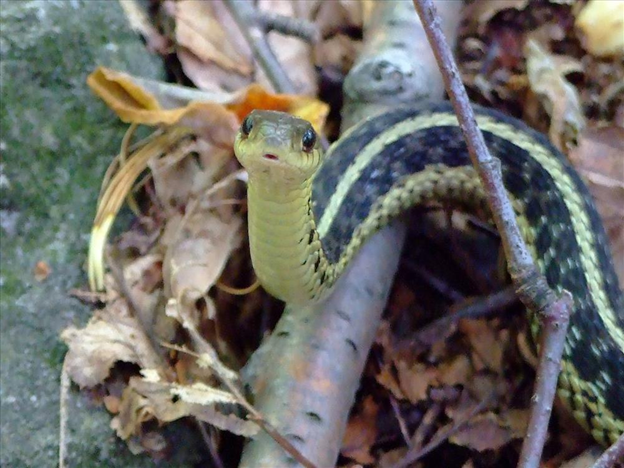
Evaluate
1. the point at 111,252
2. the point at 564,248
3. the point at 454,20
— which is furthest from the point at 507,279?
the point at 111,252

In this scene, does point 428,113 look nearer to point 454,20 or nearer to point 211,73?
point 454,20

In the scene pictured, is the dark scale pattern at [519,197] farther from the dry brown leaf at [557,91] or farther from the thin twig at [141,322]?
the thin twig at [141,322]

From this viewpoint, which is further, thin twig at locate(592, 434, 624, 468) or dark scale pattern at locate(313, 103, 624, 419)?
dark scale pattern at locate(313, 103, 624, 419)

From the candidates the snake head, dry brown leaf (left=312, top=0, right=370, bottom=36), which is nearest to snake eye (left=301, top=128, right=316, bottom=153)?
the snake head

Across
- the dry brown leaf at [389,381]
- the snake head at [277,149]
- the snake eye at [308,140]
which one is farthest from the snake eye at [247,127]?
the dry brown leaf at [389,381]

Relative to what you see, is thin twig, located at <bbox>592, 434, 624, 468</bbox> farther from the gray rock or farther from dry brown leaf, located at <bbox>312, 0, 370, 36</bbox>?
dry brown leaf, located at <bbox>312, 0, 370, 36</bbox>

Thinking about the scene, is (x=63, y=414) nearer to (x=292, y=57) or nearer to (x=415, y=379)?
(x=415, y=379)

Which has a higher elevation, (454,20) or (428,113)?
(454,20)
